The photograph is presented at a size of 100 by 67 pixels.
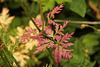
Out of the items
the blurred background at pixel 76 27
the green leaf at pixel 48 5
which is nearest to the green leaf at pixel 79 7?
the blurred background at pixel 76 27

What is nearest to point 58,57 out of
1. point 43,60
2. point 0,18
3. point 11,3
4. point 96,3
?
point 0,18

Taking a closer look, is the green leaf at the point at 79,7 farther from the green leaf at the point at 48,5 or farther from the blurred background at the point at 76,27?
the green leaf at the point at 48,5

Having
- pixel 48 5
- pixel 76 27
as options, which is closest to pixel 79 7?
pixel 48 5

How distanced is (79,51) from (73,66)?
282 millimetres

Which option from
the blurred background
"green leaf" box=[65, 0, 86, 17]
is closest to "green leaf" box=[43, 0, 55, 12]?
the blurred background

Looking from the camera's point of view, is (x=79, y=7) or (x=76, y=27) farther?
(x=76, y=27)

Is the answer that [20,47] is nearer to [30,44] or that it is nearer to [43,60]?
[30,44]

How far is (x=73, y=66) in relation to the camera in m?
1.63

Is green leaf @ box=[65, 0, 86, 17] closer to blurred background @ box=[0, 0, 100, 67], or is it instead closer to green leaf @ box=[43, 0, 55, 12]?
blurred background @ box=[0, 0, 100, 67]


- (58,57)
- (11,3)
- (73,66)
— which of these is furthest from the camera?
(11,3)

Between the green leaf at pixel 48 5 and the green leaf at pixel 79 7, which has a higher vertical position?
the green leaf at pixel 48 5

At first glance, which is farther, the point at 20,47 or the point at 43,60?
the point at 43,60

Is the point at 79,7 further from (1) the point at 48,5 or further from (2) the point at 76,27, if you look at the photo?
(2) the point at 76,27

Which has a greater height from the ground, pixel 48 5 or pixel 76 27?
pixel 48 5
